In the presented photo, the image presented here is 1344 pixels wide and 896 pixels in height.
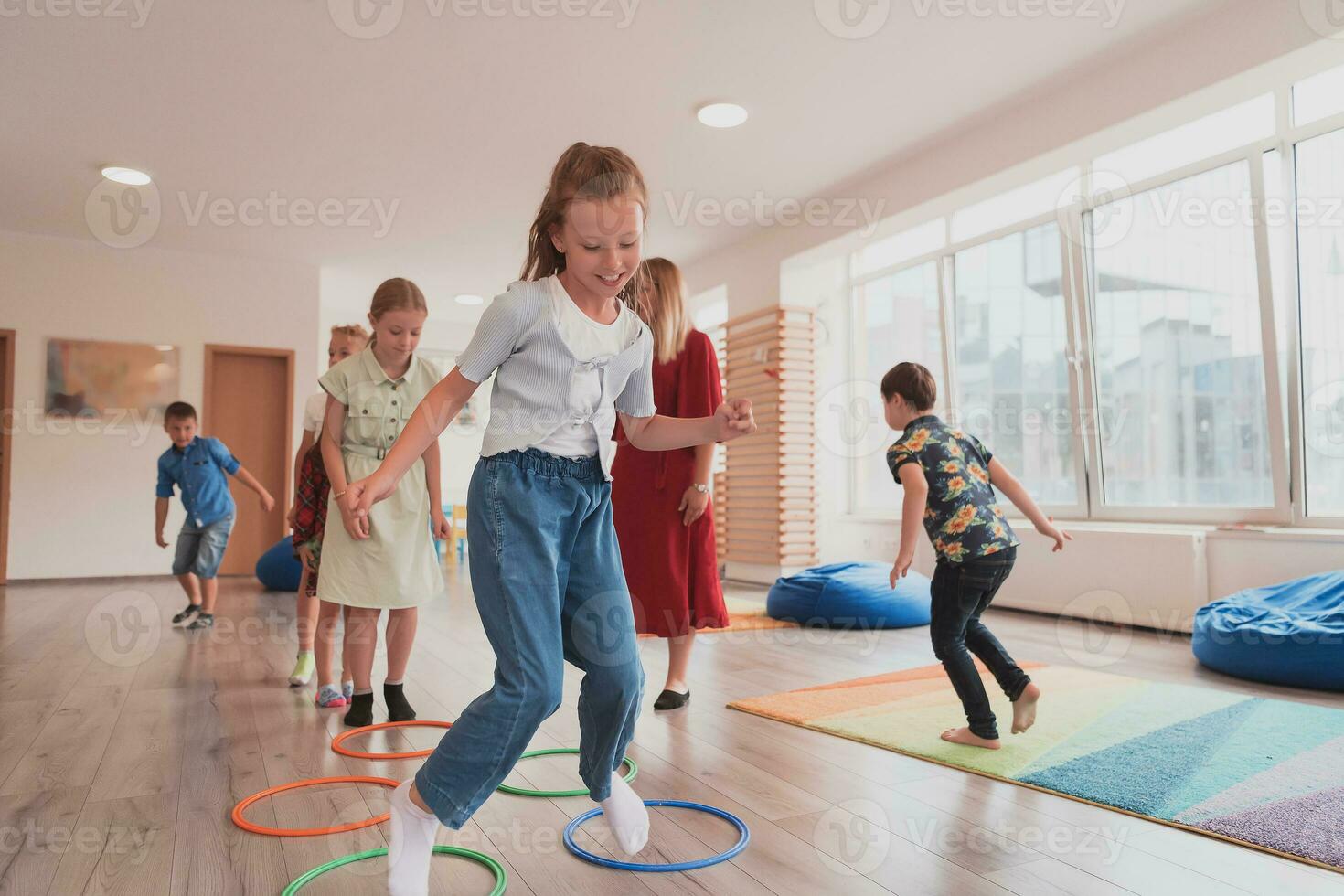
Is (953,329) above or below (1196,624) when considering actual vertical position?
above

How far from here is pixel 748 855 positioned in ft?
5.16

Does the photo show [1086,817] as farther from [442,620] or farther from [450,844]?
[442,620]

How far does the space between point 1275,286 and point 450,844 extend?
442cm

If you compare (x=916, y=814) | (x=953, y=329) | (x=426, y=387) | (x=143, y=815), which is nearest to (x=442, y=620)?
(x=426, y=387)

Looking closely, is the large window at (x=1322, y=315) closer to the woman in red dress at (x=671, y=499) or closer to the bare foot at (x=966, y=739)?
the bare foot at (x=966, y=739)

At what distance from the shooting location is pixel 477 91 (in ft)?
14.9

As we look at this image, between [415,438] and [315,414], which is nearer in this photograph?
[415,438]

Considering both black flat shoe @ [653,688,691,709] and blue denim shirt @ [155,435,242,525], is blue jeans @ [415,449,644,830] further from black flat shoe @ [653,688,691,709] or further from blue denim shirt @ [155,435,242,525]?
blue denim shirt @ [155,435,242,525]

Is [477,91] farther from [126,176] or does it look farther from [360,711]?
[360,711]

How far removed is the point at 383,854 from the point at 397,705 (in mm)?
1080

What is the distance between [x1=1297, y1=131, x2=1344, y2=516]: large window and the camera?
396 centimetres

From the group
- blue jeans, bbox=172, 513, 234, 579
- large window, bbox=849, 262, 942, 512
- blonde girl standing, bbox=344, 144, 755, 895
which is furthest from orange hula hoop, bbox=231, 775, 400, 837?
large window, bbox=849, 262, 942, 512

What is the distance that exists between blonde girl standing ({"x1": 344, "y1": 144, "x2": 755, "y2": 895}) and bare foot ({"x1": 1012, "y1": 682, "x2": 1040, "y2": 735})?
3.95 feet

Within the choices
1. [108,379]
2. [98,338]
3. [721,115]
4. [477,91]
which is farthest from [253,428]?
[721,115]
